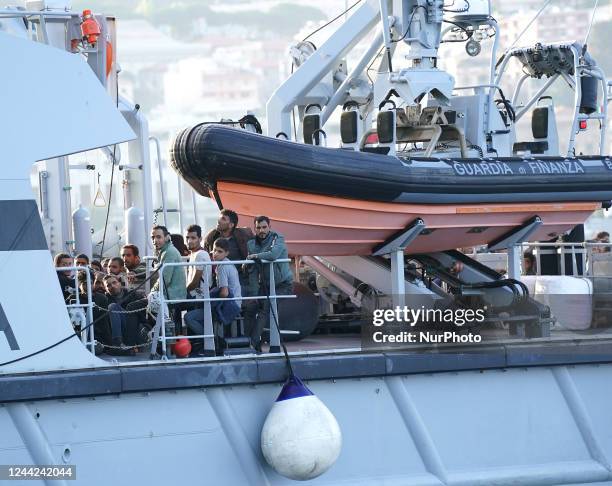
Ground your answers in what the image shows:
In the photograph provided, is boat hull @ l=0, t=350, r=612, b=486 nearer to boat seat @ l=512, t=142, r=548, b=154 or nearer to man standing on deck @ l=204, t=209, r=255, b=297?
man standing on deck @ l=204, t=209, r=255, b=297

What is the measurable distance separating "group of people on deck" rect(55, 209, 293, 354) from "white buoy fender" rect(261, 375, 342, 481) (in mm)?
741

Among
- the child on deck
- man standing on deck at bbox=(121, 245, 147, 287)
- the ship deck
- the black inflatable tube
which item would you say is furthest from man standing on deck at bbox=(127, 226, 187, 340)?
man standing on deck at bbox=(121, 245, 147, 287)

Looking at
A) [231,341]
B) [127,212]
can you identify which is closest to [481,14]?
[127,212]

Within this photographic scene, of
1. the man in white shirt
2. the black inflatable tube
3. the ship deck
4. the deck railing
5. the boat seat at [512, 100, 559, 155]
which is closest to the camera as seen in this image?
the ship deck

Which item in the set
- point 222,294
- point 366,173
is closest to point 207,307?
point 222,294

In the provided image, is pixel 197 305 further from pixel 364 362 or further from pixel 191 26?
pixel 191 26

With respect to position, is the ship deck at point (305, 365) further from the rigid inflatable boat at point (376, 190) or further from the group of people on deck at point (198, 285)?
the rigid inflatable boat at point (376, 190)

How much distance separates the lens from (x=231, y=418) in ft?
24.8

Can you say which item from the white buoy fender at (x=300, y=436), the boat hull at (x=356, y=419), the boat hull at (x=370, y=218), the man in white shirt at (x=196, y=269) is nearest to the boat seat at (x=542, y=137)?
the boat hull at (x=370, y=218)

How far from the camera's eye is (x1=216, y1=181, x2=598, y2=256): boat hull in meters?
9.05

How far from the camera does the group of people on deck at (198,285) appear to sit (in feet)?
26.1

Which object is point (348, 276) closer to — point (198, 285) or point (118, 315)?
point (198, 285)

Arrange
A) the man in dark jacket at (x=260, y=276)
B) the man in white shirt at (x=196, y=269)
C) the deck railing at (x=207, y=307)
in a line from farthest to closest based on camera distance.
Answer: the man in dark jacket at (x=260, y=276) → the man in white shirt at (x=196, y=269) → the deck railing at (x=207, y=307)

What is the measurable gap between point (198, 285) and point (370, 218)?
71.4 inches
